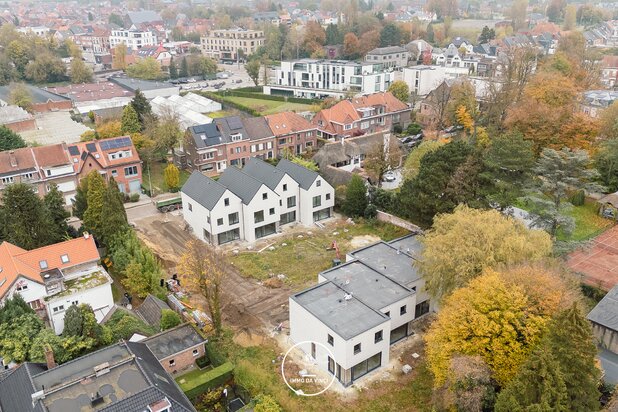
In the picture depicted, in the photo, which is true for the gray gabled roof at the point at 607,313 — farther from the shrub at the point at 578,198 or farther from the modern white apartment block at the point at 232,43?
the modern white apartment block at the point at 232,43

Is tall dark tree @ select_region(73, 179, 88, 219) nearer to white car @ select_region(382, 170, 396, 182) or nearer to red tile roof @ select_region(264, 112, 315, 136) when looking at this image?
red tile roof @ select_region(264, 112, 315, 136)

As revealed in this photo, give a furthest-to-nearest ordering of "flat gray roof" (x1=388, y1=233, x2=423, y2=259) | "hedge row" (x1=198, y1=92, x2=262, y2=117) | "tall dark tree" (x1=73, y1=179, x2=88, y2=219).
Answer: "hedge row" (x1=198, y1=92, x2=262, y2=117) → "tall dark tree" (x1=73, y1=179, x2=88, y2=219) → "flat gray roof" (x1=388, y1=233, x2=423, y2=259)

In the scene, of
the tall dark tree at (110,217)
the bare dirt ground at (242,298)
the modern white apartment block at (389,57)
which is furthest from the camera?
the modern white apartment block at (389,57)

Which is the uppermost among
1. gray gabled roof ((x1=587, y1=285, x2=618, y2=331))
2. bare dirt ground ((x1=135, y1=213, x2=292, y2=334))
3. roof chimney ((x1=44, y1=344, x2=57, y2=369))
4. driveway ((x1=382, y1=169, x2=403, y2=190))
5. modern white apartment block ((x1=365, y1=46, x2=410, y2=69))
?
modern white apartment block ((x1=365, y1=46, x2=410, y2=69))

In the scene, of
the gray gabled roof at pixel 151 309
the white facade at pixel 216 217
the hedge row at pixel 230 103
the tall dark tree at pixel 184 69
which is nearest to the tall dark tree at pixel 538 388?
the gray gabled roof at pixel 151 309

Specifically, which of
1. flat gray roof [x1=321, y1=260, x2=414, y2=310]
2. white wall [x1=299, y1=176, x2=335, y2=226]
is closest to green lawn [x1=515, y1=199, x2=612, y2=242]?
flat gray roof [x1=321, y1=260, x2=414, y2=310]
